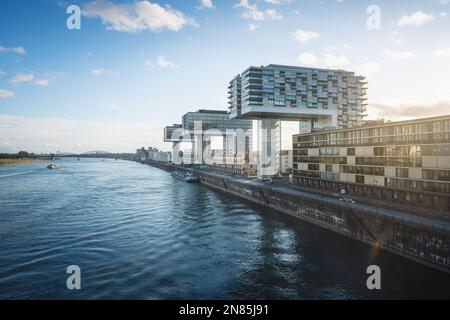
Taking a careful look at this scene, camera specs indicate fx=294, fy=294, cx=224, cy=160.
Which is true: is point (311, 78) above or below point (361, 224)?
above

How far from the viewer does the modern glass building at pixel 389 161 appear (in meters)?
38.3

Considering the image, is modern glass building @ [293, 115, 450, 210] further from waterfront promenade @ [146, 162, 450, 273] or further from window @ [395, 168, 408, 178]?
waterfront promenade @ [146, 162, 450, 273]

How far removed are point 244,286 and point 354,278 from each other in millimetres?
9715

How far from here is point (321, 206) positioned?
43688 millimetres

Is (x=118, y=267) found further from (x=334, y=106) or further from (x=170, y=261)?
(x=334, y=106)

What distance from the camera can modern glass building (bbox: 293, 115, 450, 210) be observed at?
38.3 m

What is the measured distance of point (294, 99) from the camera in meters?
93.8

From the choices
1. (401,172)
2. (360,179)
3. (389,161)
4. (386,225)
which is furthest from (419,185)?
(386,225)

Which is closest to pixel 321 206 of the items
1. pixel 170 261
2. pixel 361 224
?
pixel 361 224

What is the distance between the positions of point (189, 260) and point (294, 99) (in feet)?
246

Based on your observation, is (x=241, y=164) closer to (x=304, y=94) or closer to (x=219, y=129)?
(x=304, y=94)

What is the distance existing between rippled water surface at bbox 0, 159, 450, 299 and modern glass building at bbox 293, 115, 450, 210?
1344 cm

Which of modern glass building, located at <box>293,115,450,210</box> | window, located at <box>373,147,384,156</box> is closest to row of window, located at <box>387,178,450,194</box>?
modern glass building, located at <box>293,115,450,210</box>

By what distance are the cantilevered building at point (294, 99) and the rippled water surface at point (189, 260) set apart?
48.6 m
